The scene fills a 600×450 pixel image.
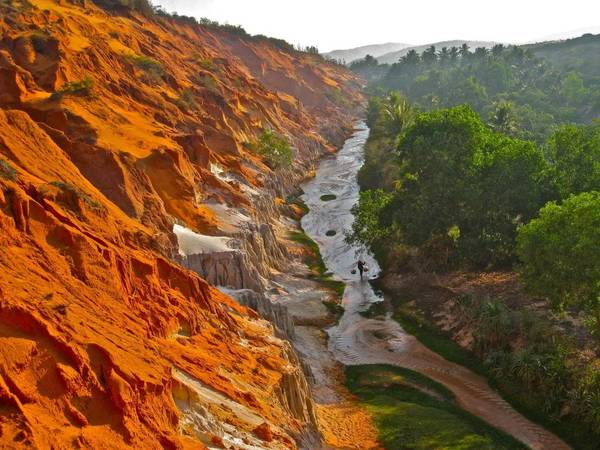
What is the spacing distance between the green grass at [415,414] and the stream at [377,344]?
0.96 meters

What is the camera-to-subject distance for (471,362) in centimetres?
3569

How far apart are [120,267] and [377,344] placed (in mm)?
21873

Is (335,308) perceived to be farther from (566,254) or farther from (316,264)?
(566,254)

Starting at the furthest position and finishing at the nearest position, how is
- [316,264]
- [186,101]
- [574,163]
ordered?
[186,101]
[316,264]
[574,163]

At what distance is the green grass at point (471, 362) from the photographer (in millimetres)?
27469

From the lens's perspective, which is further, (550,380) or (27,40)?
(27,40)

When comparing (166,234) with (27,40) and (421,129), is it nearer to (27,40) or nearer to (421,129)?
(421,129)

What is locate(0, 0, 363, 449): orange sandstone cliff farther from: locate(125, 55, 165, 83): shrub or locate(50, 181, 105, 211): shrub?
locate(125, 55, 165, 83): shrub

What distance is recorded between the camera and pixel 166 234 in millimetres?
37375

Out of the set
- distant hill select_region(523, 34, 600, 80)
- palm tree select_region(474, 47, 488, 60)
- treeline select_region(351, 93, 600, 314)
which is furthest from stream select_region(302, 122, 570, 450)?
palm tree select_region(474, 47, 488, 60)

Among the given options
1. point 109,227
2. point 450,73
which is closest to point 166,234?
point 109,227

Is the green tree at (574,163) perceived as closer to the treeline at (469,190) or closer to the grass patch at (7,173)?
the treeline at (469,190)

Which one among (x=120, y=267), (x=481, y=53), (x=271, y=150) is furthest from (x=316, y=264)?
Result: (x=481, y=53)

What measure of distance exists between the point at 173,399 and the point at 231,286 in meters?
18.7
